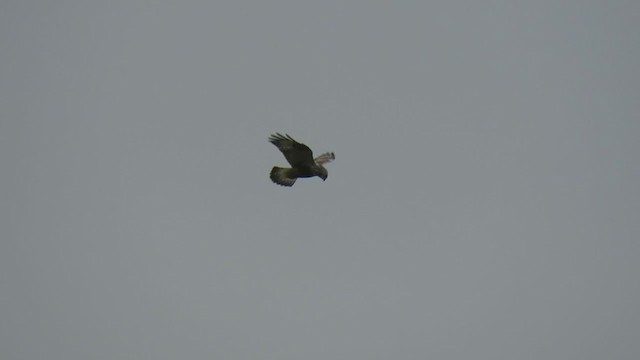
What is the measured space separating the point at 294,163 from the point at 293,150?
0.74 metres

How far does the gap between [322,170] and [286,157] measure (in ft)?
3.18

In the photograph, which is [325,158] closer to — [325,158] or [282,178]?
[325,158]

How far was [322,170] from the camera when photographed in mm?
29078

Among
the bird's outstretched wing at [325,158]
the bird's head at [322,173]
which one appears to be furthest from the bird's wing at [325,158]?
the bird's head at [322,173]

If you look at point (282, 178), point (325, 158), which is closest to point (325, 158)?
point (325, 158)

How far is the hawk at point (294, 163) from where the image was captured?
1104 inches

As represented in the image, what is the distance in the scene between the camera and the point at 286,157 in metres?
28.8

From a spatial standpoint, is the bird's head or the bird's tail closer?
the bird's head

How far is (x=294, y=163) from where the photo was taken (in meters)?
29.0

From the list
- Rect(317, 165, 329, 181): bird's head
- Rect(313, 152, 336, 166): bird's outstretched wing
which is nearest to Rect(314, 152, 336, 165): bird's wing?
Rect(313, 152, 336, 166): bird's outstretched wing

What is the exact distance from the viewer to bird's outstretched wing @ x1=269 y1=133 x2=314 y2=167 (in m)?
28.0

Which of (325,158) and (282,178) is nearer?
(282,178)

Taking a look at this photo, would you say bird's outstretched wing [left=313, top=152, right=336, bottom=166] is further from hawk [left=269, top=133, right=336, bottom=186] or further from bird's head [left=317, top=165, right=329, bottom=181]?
bird's head [left=317, top=165, right=329, bottom=181]

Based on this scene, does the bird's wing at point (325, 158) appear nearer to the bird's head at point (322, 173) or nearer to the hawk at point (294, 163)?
the hawk at point (294, 163)
